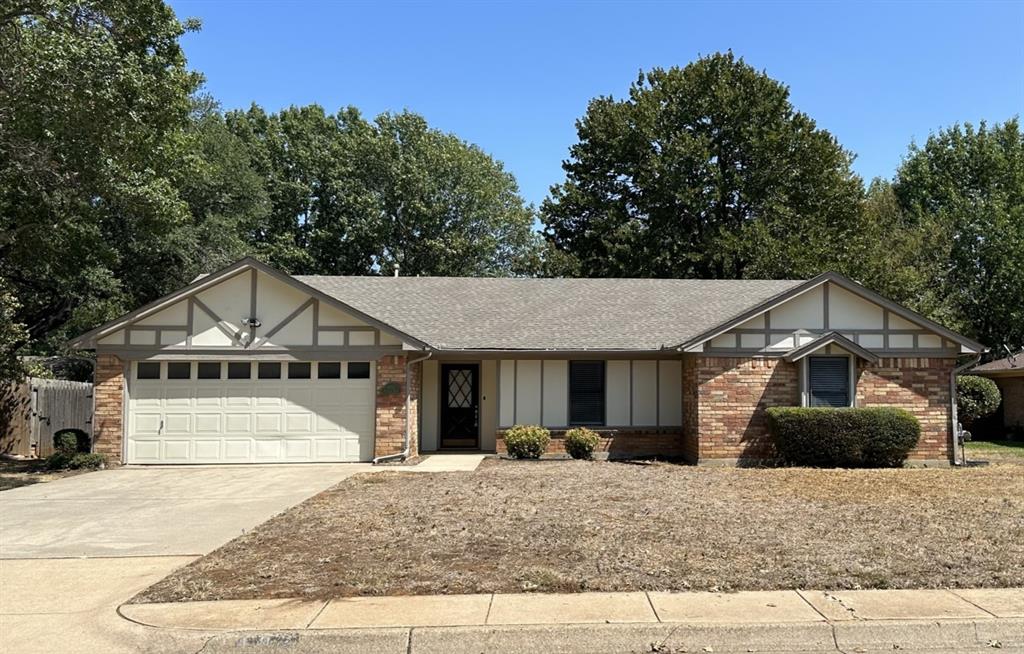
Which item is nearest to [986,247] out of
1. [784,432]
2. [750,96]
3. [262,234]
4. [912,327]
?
[750,96]

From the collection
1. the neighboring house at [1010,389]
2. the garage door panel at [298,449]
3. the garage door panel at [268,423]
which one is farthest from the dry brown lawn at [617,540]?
the neighboring house at [1010,389]

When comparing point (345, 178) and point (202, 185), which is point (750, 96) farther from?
point (202, 185)

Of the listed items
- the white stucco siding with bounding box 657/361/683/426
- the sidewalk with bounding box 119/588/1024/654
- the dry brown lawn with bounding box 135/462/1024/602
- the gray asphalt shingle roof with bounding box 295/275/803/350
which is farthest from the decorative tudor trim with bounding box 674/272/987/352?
the sidewalk with bounding box 119/588/1024/654

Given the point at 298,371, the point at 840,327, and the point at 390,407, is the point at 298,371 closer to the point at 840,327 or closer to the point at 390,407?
the point at 390,407

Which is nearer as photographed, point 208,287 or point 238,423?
point 208,287

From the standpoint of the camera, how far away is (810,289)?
16.0m

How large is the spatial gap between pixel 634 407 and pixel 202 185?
2112cm

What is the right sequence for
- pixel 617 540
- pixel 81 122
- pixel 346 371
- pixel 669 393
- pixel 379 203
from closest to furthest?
1. pixel 617 540
2. pixel 81 122
3. pixel 346 371
4. pixel 669 393
5. pixel 379 203

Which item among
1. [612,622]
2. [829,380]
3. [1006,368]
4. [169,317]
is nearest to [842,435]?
[829,380]

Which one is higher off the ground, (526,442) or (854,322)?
(854,322)

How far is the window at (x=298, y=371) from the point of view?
16.2 meters

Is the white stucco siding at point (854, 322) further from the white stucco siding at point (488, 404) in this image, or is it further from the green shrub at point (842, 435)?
the white stucco siding at point (488, 404)

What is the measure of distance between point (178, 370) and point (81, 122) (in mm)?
5456

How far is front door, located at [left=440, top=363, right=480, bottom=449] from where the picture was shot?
1869 centimetres
